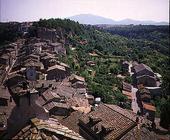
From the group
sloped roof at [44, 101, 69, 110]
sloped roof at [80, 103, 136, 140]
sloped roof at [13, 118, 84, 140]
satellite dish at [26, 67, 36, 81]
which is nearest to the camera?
sloped roof at [13, 118, 84, 140]

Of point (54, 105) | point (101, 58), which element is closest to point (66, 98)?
point (54, 105)

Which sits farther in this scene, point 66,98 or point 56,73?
point 56,73

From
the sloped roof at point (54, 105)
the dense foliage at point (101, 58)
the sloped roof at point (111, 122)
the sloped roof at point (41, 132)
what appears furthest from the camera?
the dense foliage at point (101, 58)

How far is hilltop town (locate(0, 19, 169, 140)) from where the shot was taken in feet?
53.3

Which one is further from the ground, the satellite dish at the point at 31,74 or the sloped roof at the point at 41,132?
the sloped roof at the point at 41,132

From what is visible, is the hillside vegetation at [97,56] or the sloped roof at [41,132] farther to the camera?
A: the hillside vegetation at [97,56]

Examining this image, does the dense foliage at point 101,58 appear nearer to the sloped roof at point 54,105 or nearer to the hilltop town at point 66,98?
the hilltop town at point 66,98

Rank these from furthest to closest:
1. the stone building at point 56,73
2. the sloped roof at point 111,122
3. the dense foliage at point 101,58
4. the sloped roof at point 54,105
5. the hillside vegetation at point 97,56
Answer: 1. the hillside vegetation at point 97,56
2. the dense foliage at point 101,58
3. the stone building at point 56,73
4. the sloped roof at point 54,105
5. the sloped roof at point 111,122

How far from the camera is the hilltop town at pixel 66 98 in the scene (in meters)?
16.2

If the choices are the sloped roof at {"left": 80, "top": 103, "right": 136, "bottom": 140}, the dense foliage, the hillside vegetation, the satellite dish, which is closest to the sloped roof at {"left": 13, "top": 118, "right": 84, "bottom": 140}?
the sloped roof at {"left": 80, "top": 103, "right": 136, "bottom": 140}

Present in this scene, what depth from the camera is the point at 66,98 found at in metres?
40.6

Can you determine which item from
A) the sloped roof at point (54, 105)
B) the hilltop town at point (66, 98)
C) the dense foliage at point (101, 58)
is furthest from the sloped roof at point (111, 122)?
the dense foliage at point (101, 58)

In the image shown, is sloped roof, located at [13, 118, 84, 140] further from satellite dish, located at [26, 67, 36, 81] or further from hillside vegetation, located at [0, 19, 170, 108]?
satellite dish, located at [26, 67, 36, 81]

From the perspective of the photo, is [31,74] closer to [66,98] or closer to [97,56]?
[66,98]
